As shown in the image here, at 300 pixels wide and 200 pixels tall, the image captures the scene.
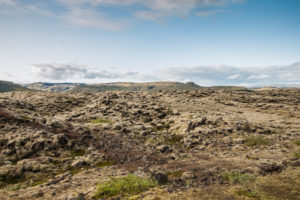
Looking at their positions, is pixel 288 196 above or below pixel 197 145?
above

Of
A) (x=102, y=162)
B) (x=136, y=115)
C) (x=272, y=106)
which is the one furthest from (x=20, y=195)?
(x=272, y=106)

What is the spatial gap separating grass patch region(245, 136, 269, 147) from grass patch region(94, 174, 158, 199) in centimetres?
2238

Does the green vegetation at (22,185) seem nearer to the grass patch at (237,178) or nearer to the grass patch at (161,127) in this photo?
the grass patch at (237,178)

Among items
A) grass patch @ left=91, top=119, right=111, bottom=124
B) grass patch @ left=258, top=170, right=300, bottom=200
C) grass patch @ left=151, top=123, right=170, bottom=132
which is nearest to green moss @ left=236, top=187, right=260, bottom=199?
grass patch @ left=258, top=170, right=300, bottom=200

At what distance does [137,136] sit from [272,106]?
5402 cm

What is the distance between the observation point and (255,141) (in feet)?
103

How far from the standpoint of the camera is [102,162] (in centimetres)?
2392

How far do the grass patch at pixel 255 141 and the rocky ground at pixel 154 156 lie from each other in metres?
0.16

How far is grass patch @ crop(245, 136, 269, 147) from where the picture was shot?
101ft

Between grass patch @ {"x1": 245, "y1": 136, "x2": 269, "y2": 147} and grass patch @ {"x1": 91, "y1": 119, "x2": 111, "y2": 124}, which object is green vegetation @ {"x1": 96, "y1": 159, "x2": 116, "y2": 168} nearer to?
grass patch @ {"x1": 91, "y1": 119, "x2": 111, "y2": 124}

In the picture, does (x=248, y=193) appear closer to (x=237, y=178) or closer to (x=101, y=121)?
(x=237, y=178)

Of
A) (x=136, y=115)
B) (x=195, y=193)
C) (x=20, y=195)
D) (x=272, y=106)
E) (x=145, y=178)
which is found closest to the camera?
(x=195, y=193)

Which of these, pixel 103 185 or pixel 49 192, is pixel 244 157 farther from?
pixel 49 192

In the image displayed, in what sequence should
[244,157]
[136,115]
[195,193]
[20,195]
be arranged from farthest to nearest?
[136,115] < [244,157] < [20,195] < [195,193]
